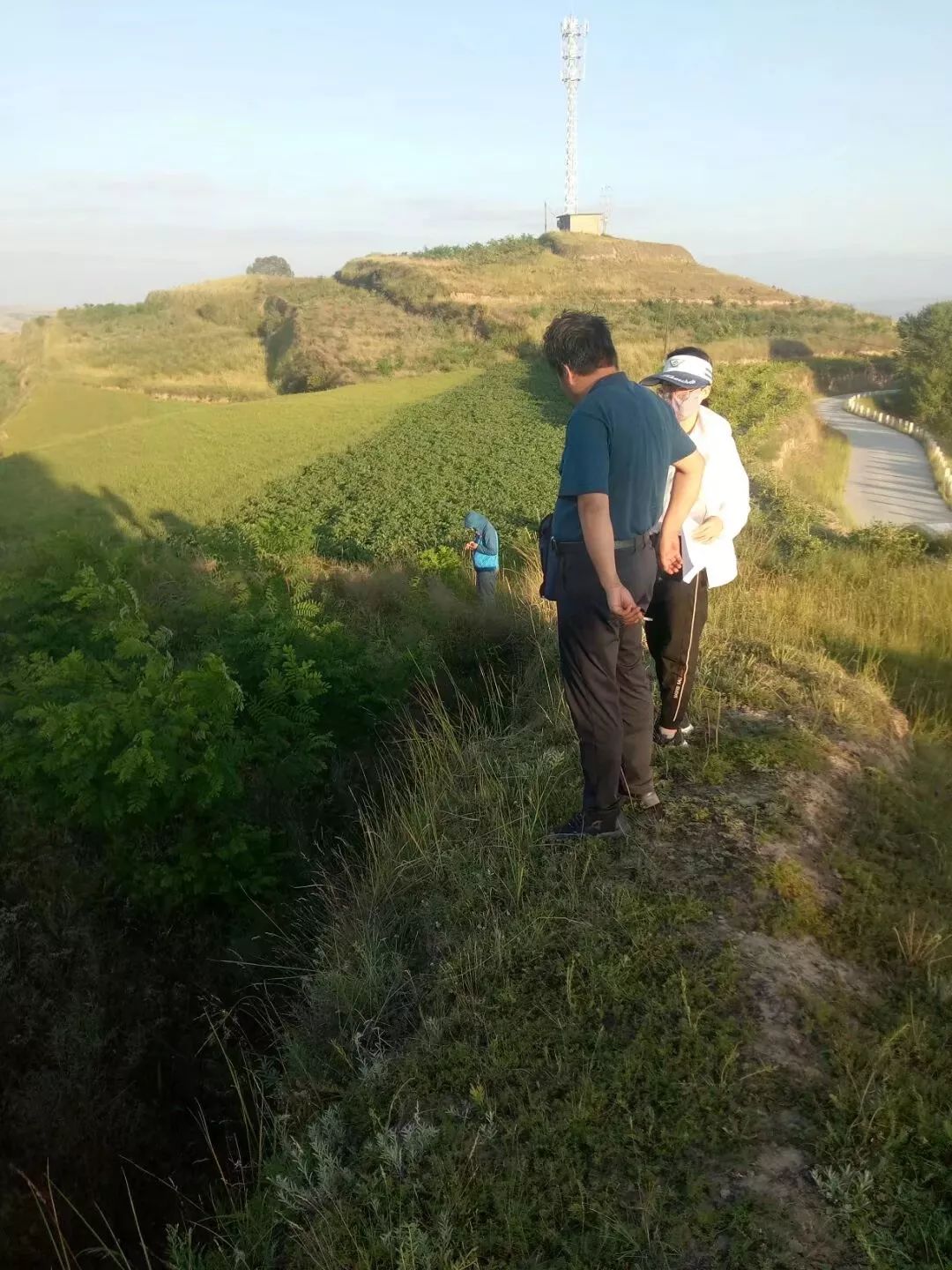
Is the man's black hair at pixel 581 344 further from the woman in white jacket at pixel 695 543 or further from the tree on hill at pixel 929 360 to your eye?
the tree on hill at pixel 929 360

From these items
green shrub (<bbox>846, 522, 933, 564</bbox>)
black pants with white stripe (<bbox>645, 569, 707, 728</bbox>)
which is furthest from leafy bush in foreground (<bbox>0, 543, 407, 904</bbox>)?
green shrub (<bbox>846, 522, 933, 564</bbox>)

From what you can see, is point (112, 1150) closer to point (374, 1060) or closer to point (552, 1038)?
point (374, 1060)

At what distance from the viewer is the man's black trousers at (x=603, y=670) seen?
3.10 meters

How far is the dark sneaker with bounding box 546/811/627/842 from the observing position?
3389mm

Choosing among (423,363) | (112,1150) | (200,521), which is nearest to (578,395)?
(112,1150)

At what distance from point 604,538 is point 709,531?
1174 millimetres

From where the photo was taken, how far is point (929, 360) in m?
35.9

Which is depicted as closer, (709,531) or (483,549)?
(709,531)

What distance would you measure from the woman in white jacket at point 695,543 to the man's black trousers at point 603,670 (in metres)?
0.57

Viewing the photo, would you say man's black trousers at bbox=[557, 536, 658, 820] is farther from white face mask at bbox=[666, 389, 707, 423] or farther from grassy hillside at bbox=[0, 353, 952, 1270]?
white face mask at bbox=[666, 389, 707, 423]

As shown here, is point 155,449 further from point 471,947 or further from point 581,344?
point 471,947

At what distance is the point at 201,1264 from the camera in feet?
7.80

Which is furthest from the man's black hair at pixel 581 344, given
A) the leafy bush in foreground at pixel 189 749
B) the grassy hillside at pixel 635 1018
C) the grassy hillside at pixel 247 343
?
the grassy hillside at pixel 247 343

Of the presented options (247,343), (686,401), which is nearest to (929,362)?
(686,401)
